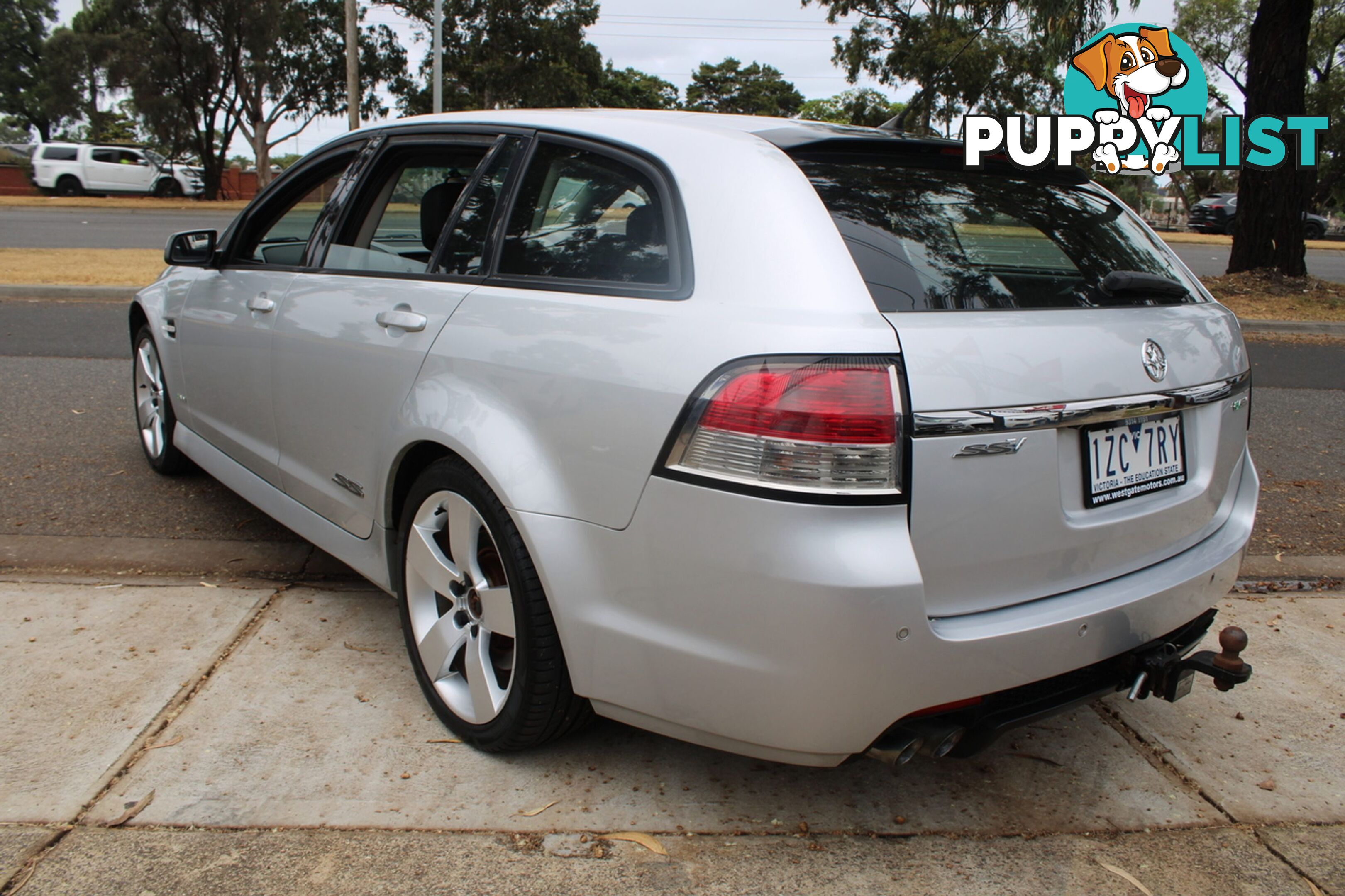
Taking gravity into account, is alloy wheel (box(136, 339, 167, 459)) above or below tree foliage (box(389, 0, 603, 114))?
below

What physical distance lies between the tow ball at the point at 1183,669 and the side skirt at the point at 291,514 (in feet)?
6.24

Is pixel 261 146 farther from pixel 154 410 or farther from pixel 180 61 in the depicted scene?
pixel 154 410

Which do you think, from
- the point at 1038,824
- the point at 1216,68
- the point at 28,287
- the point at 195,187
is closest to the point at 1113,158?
the point at 28,287

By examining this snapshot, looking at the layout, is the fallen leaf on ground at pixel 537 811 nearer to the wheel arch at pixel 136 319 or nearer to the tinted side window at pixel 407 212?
the tinted side window at pixel 407 212

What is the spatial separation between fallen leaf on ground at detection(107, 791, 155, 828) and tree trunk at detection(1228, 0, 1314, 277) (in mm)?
12950

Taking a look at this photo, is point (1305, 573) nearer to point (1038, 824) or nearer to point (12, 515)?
point (1038, 824)

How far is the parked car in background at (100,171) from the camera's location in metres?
34.5

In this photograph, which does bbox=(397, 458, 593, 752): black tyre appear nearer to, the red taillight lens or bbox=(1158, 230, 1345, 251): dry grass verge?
the red taillight lens

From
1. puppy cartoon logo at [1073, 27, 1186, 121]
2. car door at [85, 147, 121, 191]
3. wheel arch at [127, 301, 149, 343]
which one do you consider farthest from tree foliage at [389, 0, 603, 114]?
wheel arch at [127, 301, 149, 343]

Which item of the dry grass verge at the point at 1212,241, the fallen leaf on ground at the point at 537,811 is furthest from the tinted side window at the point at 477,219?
the dry grass verge at the point at 1212,241

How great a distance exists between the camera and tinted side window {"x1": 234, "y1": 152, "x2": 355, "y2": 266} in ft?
11.6

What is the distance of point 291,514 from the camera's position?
345 cm

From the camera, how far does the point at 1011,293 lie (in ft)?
7.50

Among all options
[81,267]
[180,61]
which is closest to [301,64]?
[180,61]
